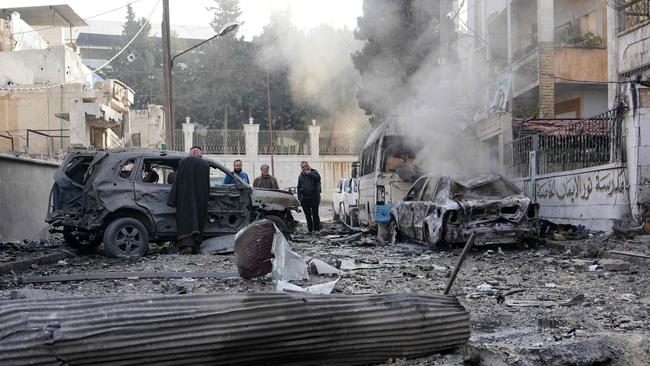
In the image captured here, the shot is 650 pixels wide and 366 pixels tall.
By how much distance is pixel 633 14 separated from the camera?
14070 millimetres

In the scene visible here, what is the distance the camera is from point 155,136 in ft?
106

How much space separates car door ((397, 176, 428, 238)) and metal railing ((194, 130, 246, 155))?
2290 centimetres

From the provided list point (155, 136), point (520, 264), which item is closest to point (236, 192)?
point (520, 264)

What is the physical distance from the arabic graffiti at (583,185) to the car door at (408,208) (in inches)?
116

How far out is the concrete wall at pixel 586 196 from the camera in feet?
35.5

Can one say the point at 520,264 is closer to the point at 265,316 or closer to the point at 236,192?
the point at 236,192

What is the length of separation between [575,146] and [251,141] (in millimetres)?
23948

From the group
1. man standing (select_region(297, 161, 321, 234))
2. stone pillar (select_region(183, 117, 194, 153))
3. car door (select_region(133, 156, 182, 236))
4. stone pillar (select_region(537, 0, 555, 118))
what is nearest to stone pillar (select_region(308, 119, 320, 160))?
stone pillar (select_region(183, 117, 194, 153))

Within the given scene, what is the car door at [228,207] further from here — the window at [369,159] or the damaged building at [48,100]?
the damaged building at [48,100]

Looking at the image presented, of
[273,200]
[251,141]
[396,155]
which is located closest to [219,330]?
[273,200]

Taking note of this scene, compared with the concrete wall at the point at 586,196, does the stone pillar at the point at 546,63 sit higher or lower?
higher

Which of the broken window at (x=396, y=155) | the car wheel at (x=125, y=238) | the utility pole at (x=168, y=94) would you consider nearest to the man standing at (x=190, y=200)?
the car wheel at (x=125, y=238)

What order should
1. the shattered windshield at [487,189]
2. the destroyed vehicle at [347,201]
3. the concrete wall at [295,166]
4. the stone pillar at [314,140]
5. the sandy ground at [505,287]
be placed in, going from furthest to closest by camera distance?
the stone pillar at [314,140]
the concrete wall at [295,166]
the destroyed vehicle at [347,201]
the shattered windshield at [487,189]
the sandy ground at [505,287]

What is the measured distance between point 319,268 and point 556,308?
9.68 ft
